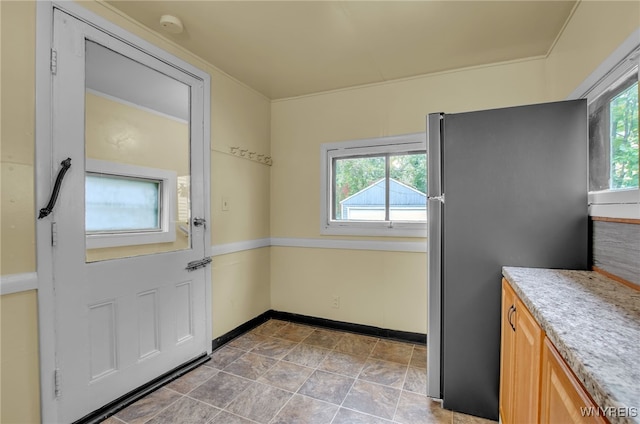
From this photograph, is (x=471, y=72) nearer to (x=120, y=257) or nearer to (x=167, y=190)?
(x=167, y=190)

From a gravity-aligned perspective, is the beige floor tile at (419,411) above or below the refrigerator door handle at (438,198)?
below

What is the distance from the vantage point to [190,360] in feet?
7.38

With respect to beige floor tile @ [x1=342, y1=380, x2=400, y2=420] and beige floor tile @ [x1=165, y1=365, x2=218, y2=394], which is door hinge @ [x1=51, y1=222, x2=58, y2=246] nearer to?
beige floor tile @ [x1=165, y1=365, x2=218, y2=394]

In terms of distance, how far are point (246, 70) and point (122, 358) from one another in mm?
2328

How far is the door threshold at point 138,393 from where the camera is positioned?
165 cm

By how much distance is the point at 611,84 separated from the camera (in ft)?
4.79

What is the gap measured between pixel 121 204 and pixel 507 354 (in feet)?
7.56

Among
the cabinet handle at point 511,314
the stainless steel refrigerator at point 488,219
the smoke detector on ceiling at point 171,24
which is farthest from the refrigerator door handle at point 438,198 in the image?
the smoke detector on ceiling at point 171,24

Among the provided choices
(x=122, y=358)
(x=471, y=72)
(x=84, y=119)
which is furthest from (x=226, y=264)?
(x=471, y=72)

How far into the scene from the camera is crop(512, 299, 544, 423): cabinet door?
99cm

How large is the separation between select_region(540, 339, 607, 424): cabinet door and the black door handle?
2132 millimetres

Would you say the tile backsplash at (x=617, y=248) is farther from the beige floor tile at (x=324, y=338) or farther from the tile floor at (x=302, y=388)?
the beige floor tile at (x=324, y=338)

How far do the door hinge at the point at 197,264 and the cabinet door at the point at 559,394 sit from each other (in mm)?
2145

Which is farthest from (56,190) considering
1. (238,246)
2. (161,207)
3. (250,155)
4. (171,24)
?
(250,155)
